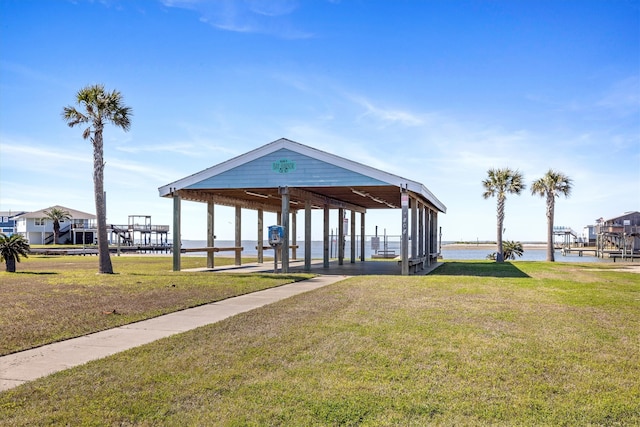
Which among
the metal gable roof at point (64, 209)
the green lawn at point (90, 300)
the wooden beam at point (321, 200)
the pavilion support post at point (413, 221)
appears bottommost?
the green lawn at point (90, 300)

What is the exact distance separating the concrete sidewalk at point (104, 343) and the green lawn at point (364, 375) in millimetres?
331

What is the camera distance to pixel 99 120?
1786 cm

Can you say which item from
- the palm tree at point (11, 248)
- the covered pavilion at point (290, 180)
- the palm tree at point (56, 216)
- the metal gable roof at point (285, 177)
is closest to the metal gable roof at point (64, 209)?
the palm tree at point (56, 216)

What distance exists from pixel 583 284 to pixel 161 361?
1276cm

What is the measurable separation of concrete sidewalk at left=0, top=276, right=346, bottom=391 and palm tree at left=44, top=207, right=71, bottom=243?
58755 millimetres

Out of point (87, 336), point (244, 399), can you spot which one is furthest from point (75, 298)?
point (244, 399)

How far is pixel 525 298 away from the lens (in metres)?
11.2

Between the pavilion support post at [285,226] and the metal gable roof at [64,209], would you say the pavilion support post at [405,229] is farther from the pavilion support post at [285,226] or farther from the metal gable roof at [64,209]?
the metal gable roof at [64,209]

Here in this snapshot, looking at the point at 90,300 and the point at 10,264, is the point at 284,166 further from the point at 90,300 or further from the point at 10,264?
the point at 10,264

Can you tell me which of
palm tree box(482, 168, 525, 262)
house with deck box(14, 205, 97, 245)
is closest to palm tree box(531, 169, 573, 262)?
palm tree box(482, 168, 525, 262)

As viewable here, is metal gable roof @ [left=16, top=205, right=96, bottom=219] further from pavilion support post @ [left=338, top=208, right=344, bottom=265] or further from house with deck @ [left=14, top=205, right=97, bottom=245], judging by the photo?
pavilion support post @ [left=338, top=208, right=344, bottom=265]

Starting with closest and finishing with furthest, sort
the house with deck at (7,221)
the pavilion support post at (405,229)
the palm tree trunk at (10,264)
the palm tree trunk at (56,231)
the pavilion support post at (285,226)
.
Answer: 1. the pavilion support post at (405,229)
2. the pavilion support post at (285,226)
3. the palm tree trunk at (10,264)
4. the palm tree trunk at (56,231)
5. the house with deck at (7,221)

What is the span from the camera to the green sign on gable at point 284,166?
17.8 m

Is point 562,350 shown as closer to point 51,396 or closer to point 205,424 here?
point 205,424
